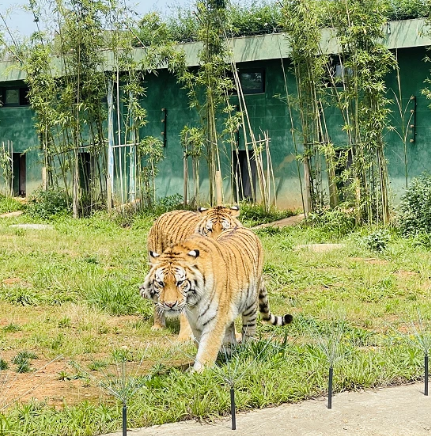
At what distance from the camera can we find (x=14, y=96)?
19.5 meters

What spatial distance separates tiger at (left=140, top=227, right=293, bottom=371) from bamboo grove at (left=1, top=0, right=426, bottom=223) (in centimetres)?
709

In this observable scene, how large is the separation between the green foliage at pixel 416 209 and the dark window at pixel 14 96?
426 inches

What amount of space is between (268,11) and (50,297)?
9076 millimetres

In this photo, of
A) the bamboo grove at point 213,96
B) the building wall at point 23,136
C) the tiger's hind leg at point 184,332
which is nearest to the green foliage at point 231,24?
the bamboo grove at point 213,96

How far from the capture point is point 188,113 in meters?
16.5

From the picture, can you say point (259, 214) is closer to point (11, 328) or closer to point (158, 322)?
point (158, 322)

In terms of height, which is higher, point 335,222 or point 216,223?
point 216,223

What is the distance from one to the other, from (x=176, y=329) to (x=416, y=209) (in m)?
5.72

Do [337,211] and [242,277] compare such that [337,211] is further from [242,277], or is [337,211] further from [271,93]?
[242,277]

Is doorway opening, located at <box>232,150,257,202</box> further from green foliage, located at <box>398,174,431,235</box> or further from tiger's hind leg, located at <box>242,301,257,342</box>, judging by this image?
tiger's hind leg, located at <box>242,301,257,342</box>

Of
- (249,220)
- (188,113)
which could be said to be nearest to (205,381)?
(249,220)

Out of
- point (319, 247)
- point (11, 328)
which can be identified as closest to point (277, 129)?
point (319, 247)

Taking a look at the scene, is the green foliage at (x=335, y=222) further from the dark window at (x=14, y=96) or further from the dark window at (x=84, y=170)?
the dark window at (x=14, y=96)

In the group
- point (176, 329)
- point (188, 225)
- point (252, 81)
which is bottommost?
point (176, 329)
